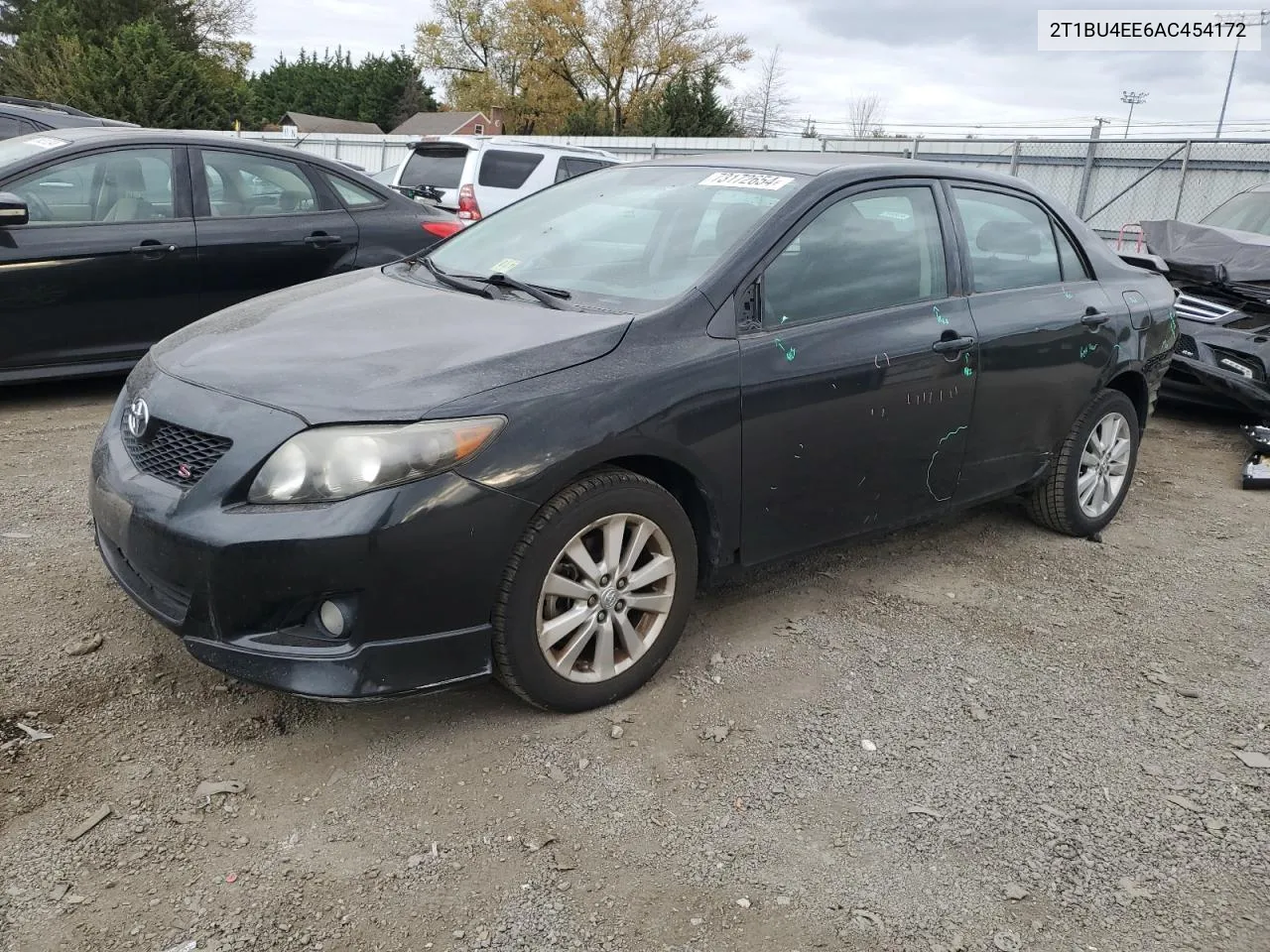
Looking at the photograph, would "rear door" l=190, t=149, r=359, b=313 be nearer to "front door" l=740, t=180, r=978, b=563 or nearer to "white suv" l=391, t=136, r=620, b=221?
"front door" l=740, t=180, r=978, b=563

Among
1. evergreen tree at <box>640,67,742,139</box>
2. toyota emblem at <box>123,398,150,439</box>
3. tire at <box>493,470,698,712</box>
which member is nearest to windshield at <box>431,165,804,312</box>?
tire at <box>493,470,698,712</box>

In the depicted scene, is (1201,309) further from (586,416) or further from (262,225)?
(262,225)

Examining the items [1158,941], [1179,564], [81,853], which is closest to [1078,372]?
[1179,564]

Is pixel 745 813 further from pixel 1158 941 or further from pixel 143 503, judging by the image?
pixel 143 503

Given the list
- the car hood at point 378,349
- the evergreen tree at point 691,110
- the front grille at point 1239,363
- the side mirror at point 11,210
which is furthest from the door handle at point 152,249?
the evergreen tree at point 691,110

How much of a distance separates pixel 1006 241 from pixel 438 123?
6157 centimetres

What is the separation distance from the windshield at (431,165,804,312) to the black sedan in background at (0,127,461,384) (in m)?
2.49

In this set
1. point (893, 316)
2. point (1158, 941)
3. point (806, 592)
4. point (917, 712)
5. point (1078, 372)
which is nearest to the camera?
point (1158, 941)

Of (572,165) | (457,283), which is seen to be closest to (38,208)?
(457,283)

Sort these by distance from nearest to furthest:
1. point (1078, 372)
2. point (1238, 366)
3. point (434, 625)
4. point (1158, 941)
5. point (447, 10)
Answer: point (1158, 941), point (434, 625), point (1078, 372), point (1238, 366), point (447, 10)

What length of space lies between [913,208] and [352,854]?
116 inches

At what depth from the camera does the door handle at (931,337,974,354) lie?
3795mm

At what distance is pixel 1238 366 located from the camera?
681 centimetres

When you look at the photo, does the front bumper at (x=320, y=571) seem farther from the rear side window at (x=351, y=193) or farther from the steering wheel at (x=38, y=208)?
the rear side window at (x=351, y=193)
